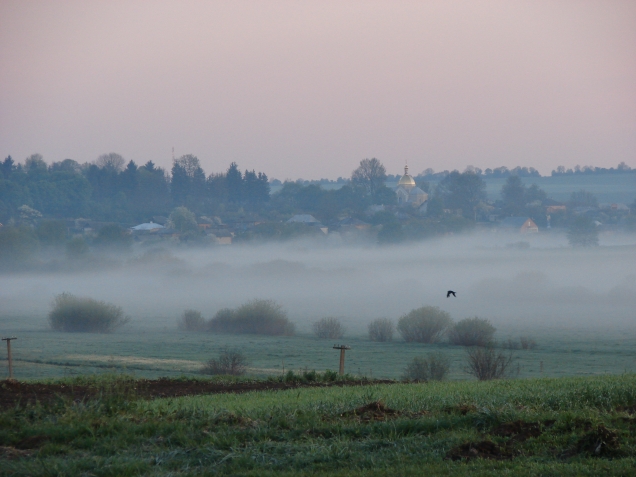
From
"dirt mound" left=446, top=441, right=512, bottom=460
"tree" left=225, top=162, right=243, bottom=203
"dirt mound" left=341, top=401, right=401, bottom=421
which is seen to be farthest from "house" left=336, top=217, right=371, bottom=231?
"dirt mound" left=446, top=441, right=512, bottom=460

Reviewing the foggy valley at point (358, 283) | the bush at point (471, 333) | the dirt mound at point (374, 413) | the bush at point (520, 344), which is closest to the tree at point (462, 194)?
the foggy valley at point (358, 283)

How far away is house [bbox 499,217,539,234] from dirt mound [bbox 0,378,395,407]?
167728mm

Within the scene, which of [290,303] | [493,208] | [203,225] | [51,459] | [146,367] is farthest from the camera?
[493,208]

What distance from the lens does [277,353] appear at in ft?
163

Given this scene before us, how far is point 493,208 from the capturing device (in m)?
198

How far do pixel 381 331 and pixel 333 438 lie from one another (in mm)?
53290

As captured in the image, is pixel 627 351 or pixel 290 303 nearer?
pixel 627 351

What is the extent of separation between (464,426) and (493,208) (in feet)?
637

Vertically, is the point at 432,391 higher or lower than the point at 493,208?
lower

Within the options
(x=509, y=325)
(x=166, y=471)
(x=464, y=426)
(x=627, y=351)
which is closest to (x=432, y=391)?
(x=464, y=426)

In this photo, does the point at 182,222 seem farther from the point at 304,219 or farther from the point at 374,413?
the point at 374,413

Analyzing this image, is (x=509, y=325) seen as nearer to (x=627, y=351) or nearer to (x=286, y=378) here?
(x=627, y=351)

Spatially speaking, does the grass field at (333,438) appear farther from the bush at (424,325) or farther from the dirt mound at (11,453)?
the bush at (424,325)

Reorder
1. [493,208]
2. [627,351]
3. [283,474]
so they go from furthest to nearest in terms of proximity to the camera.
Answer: [493,208] → [627,351] → [283,474]
